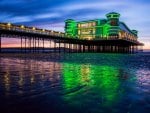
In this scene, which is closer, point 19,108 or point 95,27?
point 19,108

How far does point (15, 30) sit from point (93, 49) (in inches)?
2202

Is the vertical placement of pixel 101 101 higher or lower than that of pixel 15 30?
lower

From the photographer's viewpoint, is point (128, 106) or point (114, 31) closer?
point (128, 106)

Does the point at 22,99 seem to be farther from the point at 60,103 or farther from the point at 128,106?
the point at 128,106

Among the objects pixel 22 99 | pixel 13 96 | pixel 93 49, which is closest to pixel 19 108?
pixel 22 99

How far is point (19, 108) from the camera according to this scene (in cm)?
573

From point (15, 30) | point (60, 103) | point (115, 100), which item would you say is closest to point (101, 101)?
point (115, 100)

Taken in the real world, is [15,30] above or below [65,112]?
above

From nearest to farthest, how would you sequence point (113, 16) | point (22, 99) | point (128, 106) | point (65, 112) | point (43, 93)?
point (65, 112) → point (128, 106) → point (22, 99) → point (43, 93) → point (113, 16)

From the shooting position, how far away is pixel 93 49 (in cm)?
10688

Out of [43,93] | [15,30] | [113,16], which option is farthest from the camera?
[113,16]

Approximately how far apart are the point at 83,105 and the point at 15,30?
51.2 meters

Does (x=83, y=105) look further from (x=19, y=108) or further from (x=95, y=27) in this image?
(x=95, y=27)

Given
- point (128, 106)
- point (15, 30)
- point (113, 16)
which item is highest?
point (113, 16)
